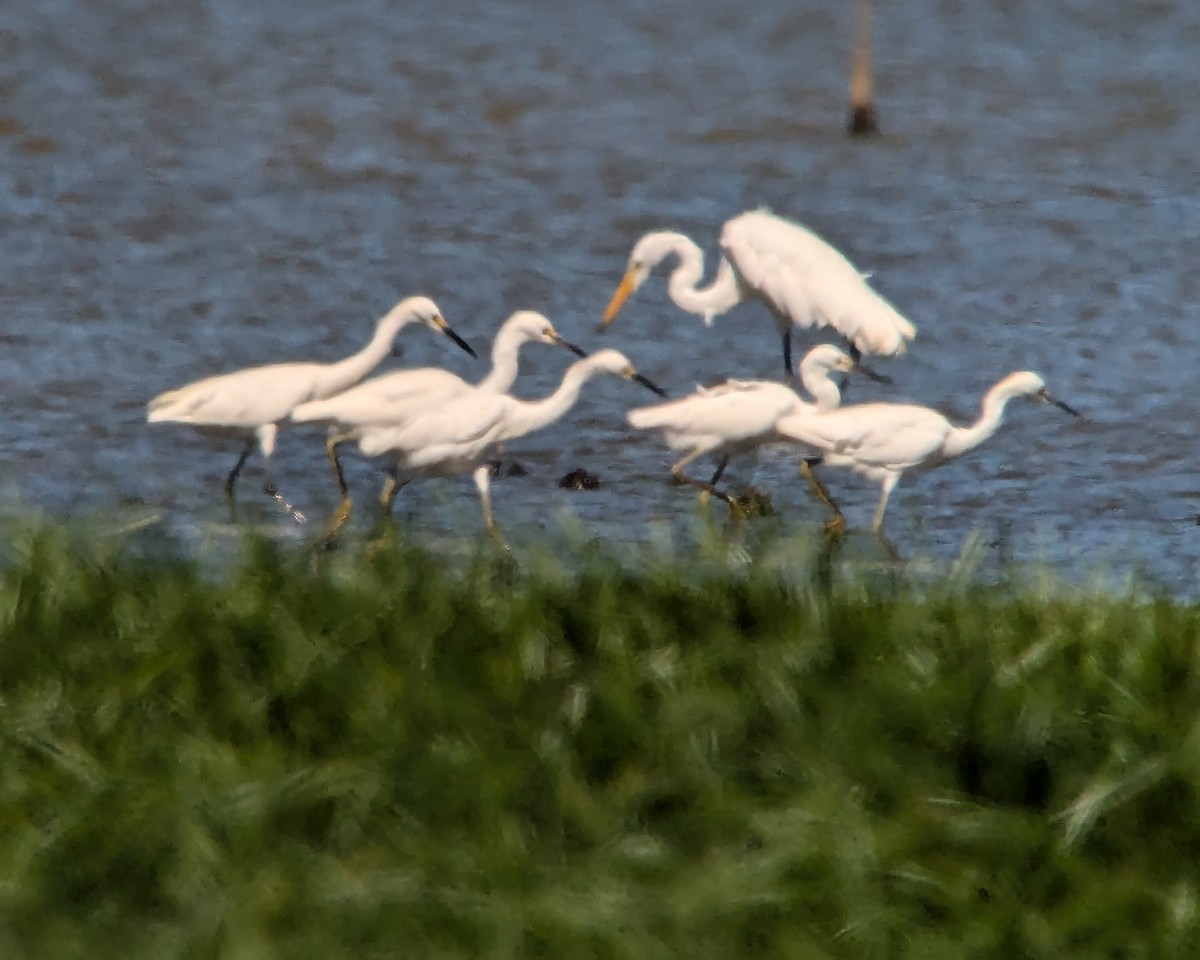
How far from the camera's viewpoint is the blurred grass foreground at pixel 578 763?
416 cm

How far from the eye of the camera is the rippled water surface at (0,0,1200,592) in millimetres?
8117

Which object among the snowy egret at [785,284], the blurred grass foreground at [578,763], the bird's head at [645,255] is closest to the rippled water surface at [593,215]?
the bird's head at [645,255]

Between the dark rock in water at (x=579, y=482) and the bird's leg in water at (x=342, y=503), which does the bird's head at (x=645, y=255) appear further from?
the bird's leg in water at (x=342, y=503)

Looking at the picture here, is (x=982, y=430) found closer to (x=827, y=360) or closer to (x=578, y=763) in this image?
(x=827, y=360)

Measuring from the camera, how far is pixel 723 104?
51.9 ft

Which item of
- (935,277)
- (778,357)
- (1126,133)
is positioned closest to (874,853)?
(778,357)

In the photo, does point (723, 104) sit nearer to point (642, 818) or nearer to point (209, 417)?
point (209, 417)

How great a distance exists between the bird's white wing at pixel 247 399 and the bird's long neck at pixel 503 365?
465mm

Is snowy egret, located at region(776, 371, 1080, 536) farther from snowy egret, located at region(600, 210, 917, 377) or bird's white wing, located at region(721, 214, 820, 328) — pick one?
bird's white wing, located at region(721, 214, 820, 328)

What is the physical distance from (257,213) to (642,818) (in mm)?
8394

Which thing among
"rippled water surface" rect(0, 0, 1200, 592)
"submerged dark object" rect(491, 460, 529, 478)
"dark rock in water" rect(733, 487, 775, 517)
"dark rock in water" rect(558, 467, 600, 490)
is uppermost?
"dark rock in water" rect(733, 487, 775, 517)

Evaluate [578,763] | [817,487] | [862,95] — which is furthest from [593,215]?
[578,763]

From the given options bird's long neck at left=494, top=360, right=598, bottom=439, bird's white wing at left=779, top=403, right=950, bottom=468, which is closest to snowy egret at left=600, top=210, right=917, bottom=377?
bird's white wing at left=779, top=403, right=950, bottom=468

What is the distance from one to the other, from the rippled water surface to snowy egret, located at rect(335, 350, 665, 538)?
309mm
